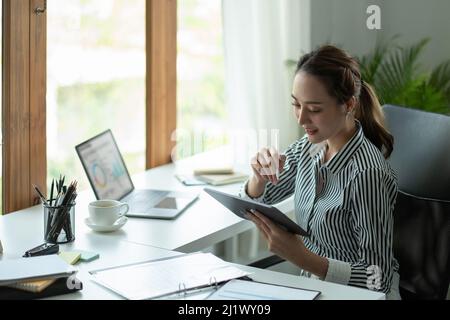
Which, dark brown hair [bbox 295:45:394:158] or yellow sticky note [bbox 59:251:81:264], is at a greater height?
dark brown hair [bbox 295:45:394:158]

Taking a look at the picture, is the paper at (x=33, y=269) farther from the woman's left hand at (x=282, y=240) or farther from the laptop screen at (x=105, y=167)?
the laptop screen at (x=105, y=167)

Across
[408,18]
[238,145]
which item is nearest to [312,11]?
[408,18]

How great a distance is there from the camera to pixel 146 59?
306 cm

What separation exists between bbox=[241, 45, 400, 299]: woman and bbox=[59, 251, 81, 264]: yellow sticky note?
18.5 inches

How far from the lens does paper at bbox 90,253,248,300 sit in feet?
5.77

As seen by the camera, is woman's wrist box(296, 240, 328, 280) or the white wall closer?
woman's wrist box(296, 240, 328, 280)

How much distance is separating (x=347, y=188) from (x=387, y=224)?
0.14 meters

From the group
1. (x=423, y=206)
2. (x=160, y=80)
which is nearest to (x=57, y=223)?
(x=423, y=206)

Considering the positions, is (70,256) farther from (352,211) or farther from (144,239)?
(352,211)

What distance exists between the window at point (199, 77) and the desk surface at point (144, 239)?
73 centimetres

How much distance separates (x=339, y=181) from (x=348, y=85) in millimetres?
264

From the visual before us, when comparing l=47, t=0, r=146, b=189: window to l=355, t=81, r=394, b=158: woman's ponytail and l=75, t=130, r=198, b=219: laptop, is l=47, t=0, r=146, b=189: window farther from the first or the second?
l=355, t=81, r=394, b=158: woman's ponytail

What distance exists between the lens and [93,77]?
336 cm

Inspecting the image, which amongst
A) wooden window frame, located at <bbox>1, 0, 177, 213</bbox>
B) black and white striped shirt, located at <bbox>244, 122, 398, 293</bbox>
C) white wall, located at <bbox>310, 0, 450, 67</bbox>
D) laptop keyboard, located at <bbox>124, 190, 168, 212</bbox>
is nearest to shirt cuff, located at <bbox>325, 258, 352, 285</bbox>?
black and white striped shirt, located at <bbox>244, 122, 398, 293</bbox>
